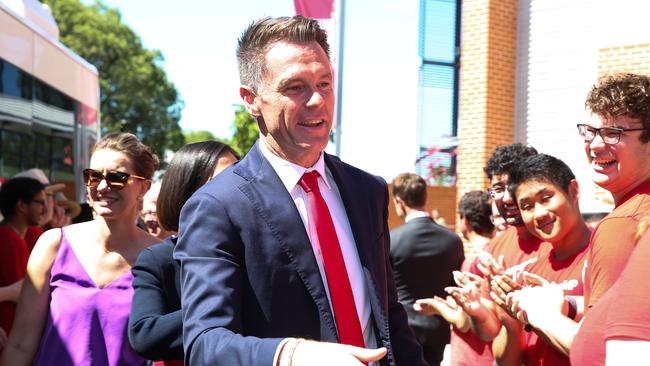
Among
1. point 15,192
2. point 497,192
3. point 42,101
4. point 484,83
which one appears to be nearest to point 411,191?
point 497,192

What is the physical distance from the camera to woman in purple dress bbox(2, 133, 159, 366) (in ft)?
12.0

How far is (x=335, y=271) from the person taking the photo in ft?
8.13

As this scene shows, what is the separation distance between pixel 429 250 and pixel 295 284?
503 cm

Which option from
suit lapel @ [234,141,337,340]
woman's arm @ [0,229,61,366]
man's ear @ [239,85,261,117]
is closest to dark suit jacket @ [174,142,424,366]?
suit lapel @ [234,141,337,340]

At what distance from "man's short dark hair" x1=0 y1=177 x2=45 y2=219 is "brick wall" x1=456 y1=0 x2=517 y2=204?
9864mm

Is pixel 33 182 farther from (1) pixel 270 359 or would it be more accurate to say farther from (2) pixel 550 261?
(1) pixel 270 359

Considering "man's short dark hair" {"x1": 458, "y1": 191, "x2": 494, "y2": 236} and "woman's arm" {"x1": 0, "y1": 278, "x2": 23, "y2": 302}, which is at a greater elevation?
"man's short dark hair" {"x1": 458, "y1": 191, "x2": 494, "y2": 236}

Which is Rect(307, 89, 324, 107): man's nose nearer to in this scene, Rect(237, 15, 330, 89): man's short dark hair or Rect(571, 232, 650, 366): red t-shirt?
Rect(237, 15, 330, 89): man's short dark hair

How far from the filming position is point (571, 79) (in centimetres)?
1497

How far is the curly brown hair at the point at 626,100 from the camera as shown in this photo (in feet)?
11.4

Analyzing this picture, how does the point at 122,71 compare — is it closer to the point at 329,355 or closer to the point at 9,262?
the point at 9,262

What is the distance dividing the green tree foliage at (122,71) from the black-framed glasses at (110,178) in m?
48.6

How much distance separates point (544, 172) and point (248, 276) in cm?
273

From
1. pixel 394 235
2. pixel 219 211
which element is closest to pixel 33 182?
pixel 394 235
